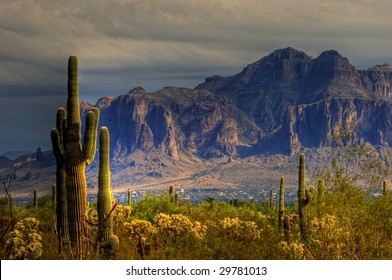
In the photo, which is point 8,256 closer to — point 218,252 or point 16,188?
point 218,252

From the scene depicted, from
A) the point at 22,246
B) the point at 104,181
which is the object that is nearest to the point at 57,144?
the point at 104,181

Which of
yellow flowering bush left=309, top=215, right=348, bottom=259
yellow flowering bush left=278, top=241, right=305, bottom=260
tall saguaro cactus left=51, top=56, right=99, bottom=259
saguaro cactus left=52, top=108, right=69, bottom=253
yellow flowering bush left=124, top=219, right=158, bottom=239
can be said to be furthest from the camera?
saguaro cactus left=52, top=108, right=69, bottom=253

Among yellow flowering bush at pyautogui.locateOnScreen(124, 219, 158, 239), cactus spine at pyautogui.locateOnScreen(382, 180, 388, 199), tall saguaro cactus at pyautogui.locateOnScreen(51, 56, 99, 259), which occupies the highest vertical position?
tall saguaro cactus at pyautogui.locateOnScreen(51, 56, 99, 259)

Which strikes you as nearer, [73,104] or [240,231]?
[73,104]

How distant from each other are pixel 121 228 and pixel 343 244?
9.29m

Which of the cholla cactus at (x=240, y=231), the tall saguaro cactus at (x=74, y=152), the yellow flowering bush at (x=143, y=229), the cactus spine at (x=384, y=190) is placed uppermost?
the tall saguaro cactus at (x=74, y=152)

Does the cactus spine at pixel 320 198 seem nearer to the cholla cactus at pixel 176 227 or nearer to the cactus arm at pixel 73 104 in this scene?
the cholla cactus at pixel 176 227

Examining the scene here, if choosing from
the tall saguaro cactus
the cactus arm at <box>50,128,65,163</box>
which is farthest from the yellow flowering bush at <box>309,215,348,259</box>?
the cactus arm at <box>50,128,65,163</box>

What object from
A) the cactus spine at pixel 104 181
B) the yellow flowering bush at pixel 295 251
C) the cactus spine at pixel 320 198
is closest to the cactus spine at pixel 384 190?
the cactus spine at pixel 320 198

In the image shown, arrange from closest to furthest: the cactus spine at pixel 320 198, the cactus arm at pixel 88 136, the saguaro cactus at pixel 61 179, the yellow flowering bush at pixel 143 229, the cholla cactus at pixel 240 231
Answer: the cactus arm at pixel 88 136, the yellow flowering bush at pixel 143 229, the saguaro cactus at pixel 61 179, the cholla cactus at pixel 240 231, the cactus spine at pixel 320 198

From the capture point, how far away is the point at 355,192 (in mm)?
27562

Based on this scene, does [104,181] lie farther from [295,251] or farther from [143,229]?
[295,251]

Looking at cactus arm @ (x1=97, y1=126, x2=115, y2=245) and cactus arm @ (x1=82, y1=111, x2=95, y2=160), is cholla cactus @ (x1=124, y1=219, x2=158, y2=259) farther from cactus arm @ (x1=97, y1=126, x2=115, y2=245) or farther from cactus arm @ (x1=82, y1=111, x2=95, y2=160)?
cactus arm @ (x1=82, y1=111, x2=95, y2=160)

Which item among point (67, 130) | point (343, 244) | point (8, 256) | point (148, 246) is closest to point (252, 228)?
point (148, 246)
